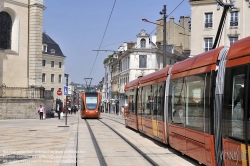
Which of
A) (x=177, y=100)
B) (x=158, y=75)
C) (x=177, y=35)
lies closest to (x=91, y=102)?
(x=158, y=75)

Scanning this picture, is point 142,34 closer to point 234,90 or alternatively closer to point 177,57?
point 177,57

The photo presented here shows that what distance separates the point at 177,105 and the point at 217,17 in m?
32.5

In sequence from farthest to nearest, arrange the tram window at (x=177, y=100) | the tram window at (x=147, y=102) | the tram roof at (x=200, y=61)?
the tram window at (x=147, y=102) → the tram window at (x=177, y=100) → the tram roof at (x=200, y=61)

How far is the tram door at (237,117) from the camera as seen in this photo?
6.34 meters

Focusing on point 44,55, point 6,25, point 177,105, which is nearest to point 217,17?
point 6,25

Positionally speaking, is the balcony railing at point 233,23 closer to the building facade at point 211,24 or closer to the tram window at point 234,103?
the building facade at point 211,24

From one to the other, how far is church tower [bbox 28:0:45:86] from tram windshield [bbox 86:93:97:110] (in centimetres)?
604

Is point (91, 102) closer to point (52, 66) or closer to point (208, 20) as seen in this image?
point (208, 20)

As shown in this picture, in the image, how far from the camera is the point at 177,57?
67.6m

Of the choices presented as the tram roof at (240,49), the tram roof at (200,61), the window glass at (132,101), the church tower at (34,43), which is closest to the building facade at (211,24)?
the church tower at (34,43)

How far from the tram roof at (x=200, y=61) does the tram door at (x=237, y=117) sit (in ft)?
3.35

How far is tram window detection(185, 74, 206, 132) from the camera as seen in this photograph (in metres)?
8.60

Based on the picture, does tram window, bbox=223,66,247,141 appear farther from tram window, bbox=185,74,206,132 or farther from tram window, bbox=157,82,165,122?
tram window, bbox=157,82,165,122

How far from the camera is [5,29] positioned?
3903 centimetres
